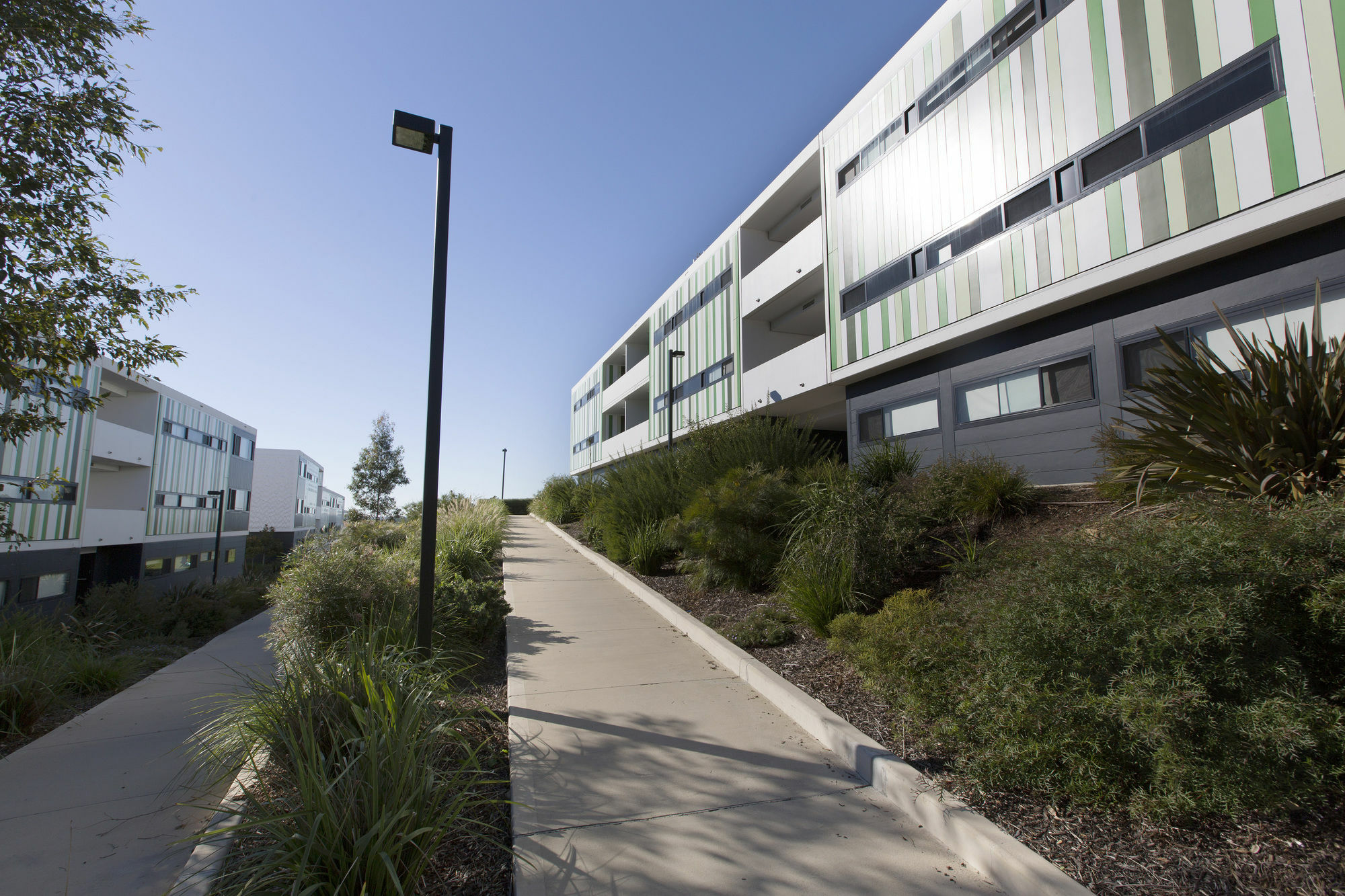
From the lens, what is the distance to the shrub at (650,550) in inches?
399

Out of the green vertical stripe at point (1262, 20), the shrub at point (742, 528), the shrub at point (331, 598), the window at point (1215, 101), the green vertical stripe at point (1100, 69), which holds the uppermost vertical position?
the green vertical stripe at point (1100, 69)

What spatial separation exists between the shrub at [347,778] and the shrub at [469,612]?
2.33 metres

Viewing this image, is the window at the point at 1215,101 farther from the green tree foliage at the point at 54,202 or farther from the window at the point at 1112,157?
the green tree foliage at the point at 54,202

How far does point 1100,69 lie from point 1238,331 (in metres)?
4.31

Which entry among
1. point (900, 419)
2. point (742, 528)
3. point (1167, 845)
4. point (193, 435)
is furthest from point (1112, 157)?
→ point (193, 435)

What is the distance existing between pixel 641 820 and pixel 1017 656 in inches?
77.8

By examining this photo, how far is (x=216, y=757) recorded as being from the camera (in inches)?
138

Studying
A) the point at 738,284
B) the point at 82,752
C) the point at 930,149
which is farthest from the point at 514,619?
the point at 738,284

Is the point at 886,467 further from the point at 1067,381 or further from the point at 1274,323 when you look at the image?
the point at 1274,323

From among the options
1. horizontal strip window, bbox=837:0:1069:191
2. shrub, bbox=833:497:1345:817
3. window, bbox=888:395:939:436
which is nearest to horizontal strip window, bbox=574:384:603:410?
horizontal strip window, bbox=837:0:1069:191

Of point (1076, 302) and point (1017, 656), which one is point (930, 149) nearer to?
point (1076, 302)

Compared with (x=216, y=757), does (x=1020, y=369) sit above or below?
above

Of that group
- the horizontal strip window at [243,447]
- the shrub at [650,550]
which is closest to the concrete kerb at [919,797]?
the shrub at [650,550]

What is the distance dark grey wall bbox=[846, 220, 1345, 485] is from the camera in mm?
7406
